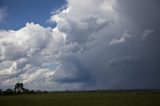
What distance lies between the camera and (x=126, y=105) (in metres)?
65.2

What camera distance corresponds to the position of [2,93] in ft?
654

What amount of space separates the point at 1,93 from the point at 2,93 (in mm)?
1020

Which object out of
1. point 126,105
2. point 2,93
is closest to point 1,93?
point 2,93

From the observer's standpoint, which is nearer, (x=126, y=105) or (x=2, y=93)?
(x=126, y=105)

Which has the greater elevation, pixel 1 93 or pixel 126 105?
pixel 1 93

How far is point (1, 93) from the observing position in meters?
200

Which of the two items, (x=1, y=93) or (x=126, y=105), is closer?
(x=126, y=105)

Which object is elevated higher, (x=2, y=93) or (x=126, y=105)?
(x=2, y=93)

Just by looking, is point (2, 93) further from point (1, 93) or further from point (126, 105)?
point (126, 105)

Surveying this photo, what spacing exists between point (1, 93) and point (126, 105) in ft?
500

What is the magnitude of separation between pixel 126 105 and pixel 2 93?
151666mm
